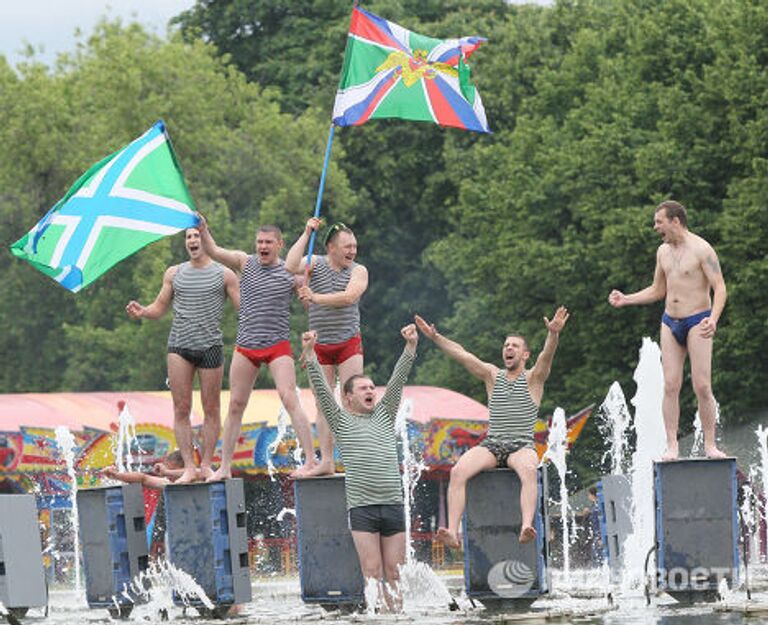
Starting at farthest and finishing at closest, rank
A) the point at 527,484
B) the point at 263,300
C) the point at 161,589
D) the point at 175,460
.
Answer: the point at 175,460 → the point at 161,589 → the point at 263,300 → the point at 527,484

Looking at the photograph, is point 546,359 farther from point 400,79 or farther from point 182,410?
point 400,79

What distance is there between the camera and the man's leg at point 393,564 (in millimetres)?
15852

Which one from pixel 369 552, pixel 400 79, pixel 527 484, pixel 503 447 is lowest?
pixel 369 552

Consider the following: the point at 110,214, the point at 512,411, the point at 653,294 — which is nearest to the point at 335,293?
the point at 512,411

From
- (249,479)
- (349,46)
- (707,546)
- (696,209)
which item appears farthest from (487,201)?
(707,546)

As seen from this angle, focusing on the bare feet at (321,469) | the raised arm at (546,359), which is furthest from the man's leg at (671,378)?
the bare feet at (321,469)

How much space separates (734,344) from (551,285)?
6331 mm

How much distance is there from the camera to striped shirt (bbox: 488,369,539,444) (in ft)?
52.3

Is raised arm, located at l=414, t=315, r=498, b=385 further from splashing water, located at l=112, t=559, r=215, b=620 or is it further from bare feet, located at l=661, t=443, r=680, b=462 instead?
splashing water, located at l=112, t=559, r=215, b=620

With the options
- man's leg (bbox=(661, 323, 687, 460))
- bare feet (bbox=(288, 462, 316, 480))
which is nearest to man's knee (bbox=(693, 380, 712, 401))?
man's leg (bbox=(661, 323, 687, 460))

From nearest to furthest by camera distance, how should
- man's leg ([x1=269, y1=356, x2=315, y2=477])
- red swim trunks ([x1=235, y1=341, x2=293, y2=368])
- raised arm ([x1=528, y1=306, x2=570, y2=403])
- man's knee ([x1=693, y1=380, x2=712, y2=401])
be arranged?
raised arm ([x1=528, y1=306, x2=570, y2=403]) < man's knee ([x1=693, y1=380, x2=712, y2=401]) < man's leg ([x1=269, y1=356, x2=315, y2=477]) < red swim trunks ([x1=235, y1=341, x2=293, y2=368])

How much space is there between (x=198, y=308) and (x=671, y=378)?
379 cm

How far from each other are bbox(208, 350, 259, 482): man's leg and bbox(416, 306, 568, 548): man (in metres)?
1.60

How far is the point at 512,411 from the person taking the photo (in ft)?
52.5
